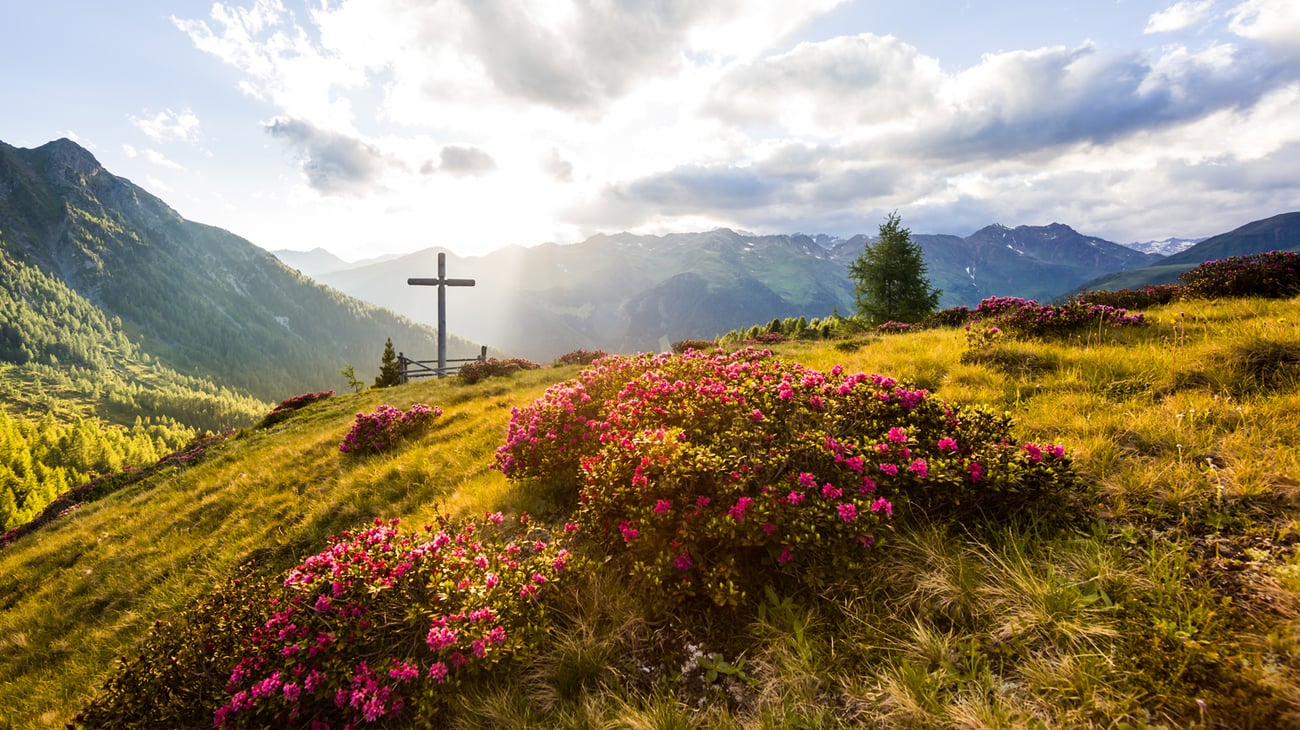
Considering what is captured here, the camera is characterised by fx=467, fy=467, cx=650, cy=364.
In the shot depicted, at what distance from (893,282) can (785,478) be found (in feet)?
114

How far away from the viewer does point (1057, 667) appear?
2.68 m

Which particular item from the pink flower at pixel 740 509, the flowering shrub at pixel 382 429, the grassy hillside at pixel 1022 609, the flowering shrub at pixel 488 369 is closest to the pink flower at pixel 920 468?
the grassy hillside at pixel 1022 609

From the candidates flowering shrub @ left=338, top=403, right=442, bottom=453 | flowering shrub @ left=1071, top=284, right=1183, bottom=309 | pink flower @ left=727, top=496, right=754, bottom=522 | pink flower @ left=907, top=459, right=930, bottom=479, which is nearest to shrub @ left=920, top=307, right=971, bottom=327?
flowering shrub @ left=1071, top=284, right=1183, bottom=309

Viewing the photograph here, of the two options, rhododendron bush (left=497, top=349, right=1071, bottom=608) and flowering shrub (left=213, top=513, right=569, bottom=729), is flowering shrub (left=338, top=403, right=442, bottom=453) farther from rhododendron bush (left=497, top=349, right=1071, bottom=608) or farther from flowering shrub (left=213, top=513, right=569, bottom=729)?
rhododendron bush (left=497, top=349, right=1071, bottom=608)

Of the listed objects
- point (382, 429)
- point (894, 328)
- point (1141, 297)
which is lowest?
point (382, 429)

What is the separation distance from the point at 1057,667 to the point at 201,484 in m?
16.2

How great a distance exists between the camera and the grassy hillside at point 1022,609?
2566 mm

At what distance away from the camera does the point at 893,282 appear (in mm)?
34000

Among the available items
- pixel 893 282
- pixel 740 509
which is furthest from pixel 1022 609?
pixel 893 282

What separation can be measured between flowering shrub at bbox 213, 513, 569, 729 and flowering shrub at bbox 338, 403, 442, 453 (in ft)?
21.9

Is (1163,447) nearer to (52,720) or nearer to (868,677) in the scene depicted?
(868,677)

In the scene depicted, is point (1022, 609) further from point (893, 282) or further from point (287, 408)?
point (893, 282)

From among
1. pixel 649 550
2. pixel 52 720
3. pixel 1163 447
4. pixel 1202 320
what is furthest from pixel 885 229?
pixel 52 720

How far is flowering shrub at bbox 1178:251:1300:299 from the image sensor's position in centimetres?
901
